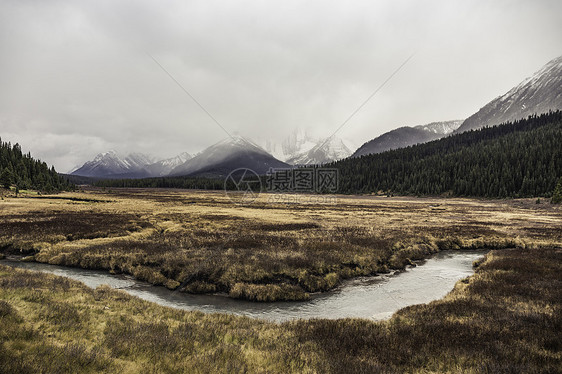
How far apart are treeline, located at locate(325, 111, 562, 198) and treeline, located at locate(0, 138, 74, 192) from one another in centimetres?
15570

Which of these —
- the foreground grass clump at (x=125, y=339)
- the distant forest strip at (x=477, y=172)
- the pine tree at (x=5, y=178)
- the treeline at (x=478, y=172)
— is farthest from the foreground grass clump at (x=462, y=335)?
the distant forest strip at (x=477, y=172)

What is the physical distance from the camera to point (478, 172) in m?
132

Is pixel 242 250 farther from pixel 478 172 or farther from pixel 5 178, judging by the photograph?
pixel 478 172

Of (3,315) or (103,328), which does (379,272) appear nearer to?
(103,328)

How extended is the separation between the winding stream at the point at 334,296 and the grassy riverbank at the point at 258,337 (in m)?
2.13

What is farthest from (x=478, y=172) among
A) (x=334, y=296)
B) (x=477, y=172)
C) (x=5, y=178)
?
(x=5, y=178)

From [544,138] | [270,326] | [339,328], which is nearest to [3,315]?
[270,326]

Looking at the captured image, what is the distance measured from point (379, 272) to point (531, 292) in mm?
9287

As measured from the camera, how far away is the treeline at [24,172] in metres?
95.0

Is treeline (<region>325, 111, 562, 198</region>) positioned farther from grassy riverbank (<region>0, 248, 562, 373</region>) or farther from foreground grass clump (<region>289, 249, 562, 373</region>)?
grassy riverbank (<region>0, 248, 562, 373</region>)

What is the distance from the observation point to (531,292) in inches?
556

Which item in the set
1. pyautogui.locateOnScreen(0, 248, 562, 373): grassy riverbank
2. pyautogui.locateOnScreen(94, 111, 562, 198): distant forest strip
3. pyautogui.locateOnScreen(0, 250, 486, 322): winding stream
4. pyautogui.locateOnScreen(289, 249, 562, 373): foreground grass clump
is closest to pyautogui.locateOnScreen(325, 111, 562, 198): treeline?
pyautogui.locateOnScreen(94, 111, 562, 198): distant forest strip

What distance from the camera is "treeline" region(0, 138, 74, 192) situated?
9502 centimetres

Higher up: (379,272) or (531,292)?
(531,292)
